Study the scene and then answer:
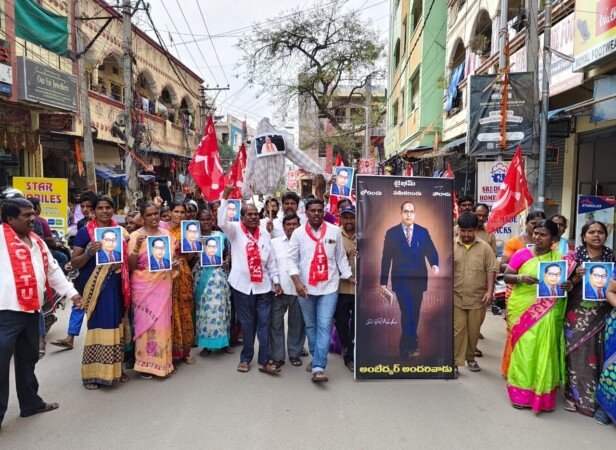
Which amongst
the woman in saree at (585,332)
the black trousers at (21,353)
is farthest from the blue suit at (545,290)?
the black trousers at (21,353)

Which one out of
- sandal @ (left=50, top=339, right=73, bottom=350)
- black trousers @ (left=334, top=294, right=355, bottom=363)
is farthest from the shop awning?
black trousers @ (left=334, top=294, right=355, bottom=363)

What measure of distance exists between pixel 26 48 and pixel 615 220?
14058mm

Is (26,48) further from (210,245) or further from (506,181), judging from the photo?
(506,181)

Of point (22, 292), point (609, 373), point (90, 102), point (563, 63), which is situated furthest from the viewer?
point (90, 102)

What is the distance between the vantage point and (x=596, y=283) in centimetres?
369

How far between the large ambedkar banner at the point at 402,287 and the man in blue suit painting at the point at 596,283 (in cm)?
122

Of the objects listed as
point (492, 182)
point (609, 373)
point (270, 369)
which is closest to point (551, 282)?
point (609, 373)

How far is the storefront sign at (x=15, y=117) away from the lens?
12766mm

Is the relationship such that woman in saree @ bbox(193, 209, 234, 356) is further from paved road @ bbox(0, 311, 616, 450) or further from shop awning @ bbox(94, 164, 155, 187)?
shop awning @ bbox(94, 164, 155, 187)

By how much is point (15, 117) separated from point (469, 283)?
13.2 metres

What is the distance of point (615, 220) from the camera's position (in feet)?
24.4

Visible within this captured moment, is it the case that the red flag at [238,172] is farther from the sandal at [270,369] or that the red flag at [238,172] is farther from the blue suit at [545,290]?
the blue suit at [545,290]

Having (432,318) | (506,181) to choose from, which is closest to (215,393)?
Result: (432,318)

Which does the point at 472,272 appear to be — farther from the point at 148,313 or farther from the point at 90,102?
the point at 90,102
